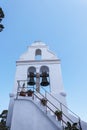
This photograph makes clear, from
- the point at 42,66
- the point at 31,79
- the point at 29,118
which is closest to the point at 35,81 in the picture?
the point at 31,79

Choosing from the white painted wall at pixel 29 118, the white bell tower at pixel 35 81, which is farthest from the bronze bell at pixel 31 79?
the white painted wall at pixel 29 118

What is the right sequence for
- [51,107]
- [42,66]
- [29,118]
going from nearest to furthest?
[29,118] < [51,107] < [42,66]

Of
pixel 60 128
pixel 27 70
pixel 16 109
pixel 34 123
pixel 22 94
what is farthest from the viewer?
pixel 27 70

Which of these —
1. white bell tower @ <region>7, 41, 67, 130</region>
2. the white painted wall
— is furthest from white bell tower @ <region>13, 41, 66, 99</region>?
the white painted wall

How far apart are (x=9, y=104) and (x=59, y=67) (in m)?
4.31

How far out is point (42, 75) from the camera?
9961 mm

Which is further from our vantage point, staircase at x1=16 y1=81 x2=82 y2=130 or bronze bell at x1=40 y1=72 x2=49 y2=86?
bronze bell at x1=40 y1=72 x2=49 y2=86

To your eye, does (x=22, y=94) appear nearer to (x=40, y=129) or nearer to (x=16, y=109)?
(x=16, y=109)

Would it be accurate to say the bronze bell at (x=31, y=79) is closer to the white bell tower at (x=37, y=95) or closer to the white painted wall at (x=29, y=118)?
the white bell tower at (x=37, y=95)

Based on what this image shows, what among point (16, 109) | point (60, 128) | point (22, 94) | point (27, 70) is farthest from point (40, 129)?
point (27, 70)

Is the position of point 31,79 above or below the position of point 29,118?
above

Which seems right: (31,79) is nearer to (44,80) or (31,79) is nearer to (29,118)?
(44,80)

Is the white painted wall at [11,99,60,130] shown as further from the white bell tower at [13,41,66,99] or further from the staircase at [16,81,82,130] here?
the white bell tower at [13,41,66,99]

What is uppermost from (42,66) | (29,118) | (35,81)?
(42,66)
